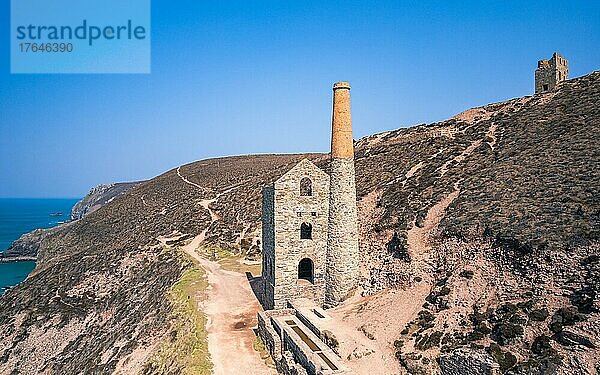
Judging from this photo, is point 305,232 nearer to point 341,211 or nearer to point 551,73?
point 341,211

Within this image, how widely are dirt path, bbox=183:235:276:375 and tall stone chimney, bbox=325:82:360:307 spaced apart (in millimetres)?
5452

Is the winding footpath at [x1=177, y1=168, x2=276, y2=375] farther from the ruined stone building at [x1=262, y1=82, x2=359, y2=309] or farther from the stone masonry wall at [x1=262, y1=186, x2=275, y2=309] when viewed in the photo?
the ruined stone building at [x1=262, y1=82, x2=359, y2=309]

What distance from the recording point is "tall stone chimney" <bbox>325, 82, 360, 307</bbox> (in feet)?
91.4

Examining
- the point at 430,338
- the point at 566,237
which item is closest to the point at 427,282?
the point at 430,338

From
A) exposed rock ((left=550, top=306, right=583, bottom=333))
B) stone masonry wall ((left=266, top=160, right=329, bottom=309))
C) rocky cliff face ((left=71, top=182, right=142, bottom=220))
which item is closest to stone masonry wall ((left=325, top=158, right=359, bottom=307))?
stone masonry wall ((left=266, top=160, right=329, bottom=309))

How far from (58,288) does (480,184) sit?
44.0 metres

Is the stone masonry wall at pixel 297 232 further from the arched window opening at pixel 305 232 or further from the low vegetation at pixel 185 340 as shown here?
the low vegetation at pixel 185 340

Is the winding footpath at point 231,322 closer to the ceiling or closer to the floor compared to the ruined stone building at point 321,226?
closer to the floor

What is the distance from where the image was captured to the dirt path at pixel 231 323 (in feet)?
76.1

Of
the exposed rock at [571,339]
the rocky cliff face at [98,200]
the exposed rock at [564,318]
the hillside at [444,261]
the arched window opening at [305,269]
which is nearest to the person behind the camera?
the exposed rock at [571,339]

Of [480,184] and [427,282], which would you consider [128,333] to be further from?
[480,184]

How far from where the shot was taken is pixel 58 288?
51188 mm

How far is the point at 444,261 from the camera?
971 inches

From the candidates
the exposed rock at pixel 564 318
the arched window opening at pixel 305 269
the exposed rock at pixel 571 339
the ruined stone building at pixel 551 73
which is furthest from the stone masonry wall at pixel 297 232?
the ruined stone building at pixel 551 73
